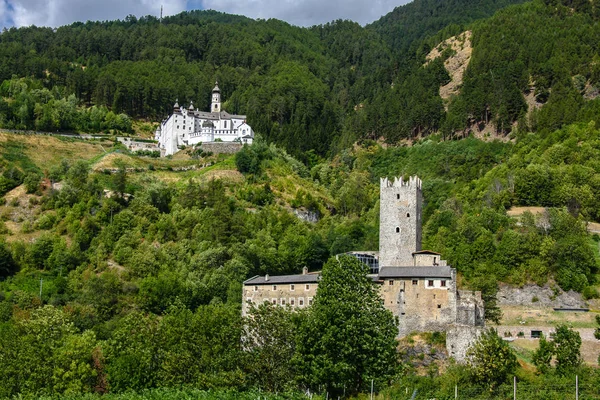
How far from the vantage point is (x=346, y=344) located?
5278 cm

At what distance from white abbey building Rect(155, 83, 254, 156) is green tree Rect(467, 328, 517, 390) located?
88.0 meters

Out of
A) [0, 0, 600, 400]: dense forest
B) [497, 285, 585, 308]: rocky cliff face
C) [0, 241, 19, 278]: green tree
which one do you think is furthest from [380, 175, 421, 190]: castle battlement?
[0, 241, 19, 278]: green tree

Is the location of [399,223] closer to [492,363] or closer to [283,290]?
[283,290]

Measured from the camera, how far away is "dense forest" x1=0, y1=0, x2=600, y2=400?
54844 millimetres

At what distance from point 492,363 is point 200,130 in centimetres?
9703

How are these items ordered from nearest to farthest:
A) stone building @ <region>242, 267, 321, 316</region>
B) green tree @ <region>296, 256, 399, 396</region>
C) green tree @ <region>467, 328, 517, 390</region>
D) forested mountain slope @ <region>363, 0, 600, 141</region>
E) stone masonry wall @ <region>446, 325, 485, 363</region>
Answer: green tree @ <region>467, 328, 517, 390</region> → green tree @ <region>296, 256, 399, 396</region> → stone masonry wall @ <region>446, 325, 485, 363</region> → stone building @ <region>242, 267, 321, 316</region> → forested mountain slope @ <region>363, 0, 600, 141</region>

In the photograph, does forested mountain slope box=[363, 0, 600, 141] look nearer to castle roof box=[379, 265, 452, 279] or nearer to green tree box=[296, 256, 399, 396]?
castle roof box=[379, 265, 452, 279]

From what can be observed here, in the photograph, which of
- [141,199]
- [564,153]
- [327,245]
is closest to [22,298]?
[141,199]

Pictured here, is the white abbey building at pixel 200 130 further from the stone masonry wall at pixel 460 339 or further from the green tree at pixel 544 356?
the green tree at pixel 544 356

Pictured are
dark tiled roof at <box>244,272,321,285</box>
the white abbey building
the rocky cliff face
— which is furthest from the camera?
the white abbey building

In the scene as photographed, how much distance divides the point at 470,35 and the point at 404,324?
116 meters

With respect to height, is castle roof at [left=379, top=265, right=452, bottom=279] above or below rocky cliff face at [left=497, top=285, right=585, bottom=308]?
above

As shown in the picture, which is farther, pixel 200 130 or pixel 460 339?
pixel 200 130

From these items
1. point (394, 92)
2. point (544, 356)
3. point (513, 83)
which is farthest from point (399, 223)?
point (394, 92)
